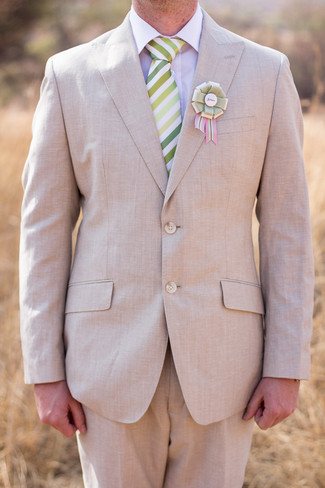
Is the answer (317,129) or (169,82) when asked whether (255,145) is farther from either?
(317,129)

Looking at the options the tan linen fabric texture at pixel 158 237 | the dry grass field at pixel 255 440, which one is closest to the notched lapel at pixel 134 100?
the tan linen fabric texture at pixel 158 237

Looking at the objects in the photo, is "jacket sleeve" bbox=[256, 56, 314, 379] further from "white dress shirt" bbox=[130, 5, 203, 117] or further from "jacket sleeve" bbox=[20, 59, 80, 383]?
"jacket sleeve" bbox=[20, 59, 80, 383]

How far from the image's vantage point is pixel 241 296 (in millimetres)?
1430

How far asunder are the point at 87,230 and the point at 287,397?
2.24 feet

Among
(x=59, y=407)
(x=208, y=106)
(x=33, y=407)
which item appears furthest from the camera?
(x=33, y=407)

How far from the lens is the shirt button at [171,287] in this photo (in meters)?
1.37

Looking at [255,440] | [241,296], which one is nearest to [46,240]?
[241,296]

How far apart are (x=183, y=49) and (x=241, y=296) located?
→ 669 mm

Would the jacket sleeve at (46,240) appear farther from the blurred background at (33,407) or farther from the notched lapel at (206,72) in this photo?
the blurred background at (33,407)

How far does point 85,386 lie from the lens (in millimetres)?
1398

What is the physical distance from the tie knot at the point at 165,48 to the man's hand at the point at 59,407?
2.94ft

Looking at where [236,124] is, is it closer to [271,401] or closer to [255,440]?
[271,401]

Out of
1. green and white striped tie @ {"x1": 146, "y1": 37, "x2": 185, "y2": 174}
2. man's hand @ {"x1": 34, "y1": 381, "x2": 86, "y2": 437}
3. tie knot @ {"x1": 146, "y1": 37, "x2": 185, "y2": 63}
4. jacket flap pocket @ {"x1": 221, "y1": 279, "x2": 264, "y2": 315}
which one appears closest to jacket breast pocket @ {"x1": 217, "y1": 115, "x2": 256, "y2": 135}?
green and white striped tie @ {"x1": 146, "y1": 37, "x2": 185, "y2": 174}

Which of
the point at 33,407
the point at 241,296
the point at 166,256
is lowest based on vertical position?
the point at 33,407
